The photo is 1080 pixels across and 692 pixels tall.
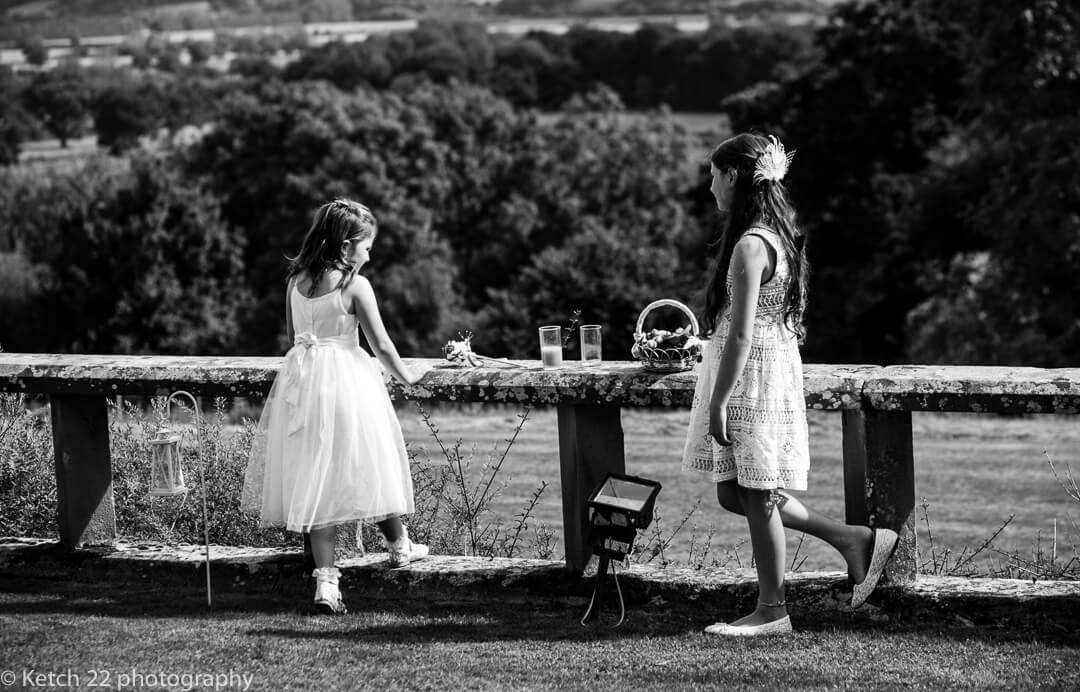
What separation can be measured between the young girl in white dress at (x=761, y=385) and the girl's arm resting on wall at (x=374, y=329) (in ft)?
3.85

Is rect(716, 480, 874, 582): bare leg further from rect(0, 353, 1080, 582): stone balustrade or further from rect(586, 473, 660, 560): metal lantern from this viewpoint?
rect(586, 473, 660, 560): metal lantern

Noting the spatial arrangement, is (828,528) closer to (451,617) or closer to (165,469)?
(451,617)

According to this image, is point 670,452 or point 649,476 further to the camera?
point 670,452

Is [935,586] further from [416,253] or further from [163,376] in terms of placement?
[416,253]

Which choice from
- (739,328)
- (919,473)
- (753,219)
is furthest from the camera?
(919,473)

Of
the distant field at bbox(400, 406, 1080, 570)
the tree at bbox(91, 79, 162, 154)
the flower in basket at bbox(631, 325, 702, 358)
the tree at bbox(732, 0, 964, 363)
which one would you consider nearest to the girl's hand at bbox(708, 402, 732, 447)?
the flower in basket at bbox(631, 325, 702, 358)

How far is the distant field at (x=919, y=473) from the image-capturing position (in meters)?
8.74

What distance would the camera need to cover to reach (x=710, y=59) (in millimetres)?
68812

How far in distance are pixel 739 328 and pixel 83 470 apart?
2872 millimetres

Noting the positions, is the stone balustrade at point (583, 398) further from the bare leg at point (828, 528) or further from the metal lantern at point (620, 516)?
the metal lantern at point (620, 516)

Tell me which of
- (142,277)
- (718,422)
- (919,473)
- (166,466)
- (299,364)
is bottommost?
(919,473)

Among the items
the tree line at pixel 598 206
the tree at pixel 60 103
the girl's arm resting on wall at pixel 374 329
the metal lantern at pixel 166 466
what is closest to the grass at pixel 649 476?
the girl's arm resting on wall at pixel 374 329

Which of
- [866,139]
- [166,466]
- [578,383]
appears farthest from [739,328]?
[866,139]

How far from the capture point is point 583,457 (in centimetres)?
486
